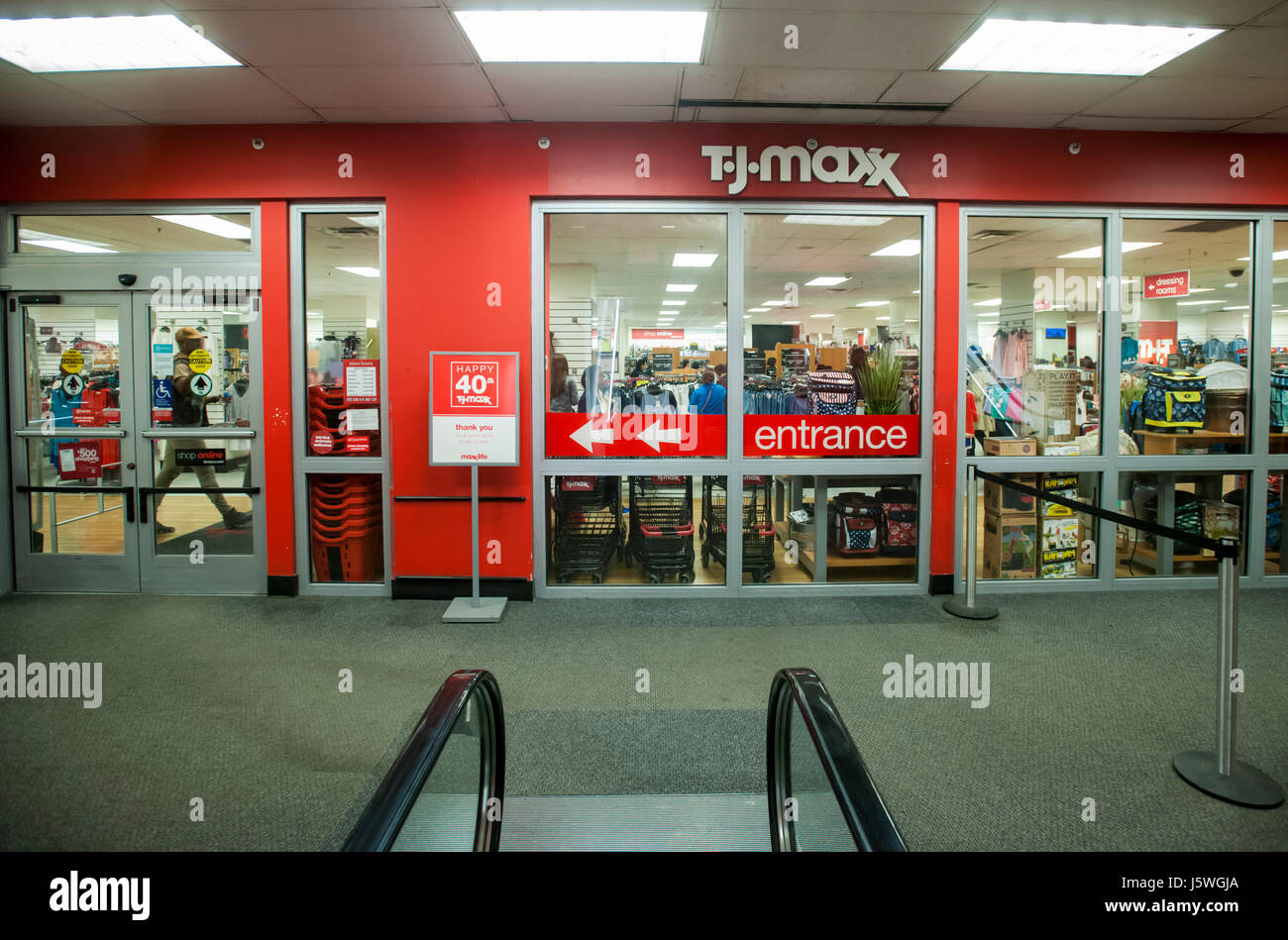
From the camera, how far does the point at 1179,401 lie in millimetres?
5176

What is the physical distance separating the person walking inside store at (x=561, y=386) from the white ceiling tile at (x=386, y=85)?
1624 millimetres

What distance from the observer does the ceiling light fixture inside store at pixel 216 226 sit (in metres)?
4.94

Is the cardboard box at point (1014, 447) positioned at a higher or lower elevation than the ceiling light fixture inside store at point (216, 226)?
lower

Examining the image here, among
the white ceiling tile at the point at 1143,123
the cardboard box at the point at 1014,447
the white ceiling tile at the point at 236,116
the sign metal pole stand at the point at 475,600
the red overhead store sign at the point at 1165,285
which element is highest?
the white ceiling tile at the point at 1143,123

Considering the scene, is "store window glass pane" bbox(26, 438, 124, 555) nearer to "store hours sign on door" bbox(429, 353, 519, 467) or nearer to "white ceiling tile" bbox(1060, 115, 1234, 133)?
"store hours sign on door" bbox(429, 353, 519, 467)

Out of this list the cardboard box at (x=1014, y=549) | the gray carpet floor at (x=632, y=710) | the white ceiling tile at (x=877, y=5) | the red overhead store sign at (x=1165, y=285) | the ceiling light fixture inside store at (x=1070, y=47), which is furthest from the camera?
the red overhead store sign at (x=1165, y=285)

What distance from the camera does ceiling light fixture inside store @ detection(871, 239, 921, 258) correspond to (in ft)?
17.1

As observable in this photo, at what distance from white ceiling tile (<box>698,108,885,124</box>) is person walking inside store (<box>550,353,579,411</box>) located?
1817mm

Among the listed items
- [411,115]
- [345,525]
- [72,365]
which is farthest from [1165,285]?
[72,365]

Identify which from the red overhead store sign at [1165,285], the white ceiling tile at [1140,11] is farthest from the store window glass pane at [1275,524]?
the white ceiling tile at [1140,11]

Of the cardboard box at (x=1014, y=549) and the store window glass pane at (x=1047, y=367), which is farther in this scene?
Answer: the cardboard box at (x=1014, y=549)

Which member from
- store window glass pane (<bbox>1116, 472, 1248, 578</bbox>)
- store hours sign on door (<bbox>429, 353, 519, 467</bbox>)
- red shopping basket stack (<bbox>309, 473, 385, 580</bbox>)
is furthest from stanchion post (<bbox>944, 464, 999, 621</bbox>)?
red shopping basket stack (<bbox>309, 473, 385, 580</bbox>)

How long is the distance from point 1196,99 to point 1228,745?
12.6 feet

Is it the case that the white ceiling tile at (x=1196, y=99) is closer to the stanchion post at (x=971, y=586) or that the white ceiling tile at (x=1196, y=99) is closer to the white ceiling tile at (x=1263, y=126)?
the white ceiling tile at (x=1263, y=126)
